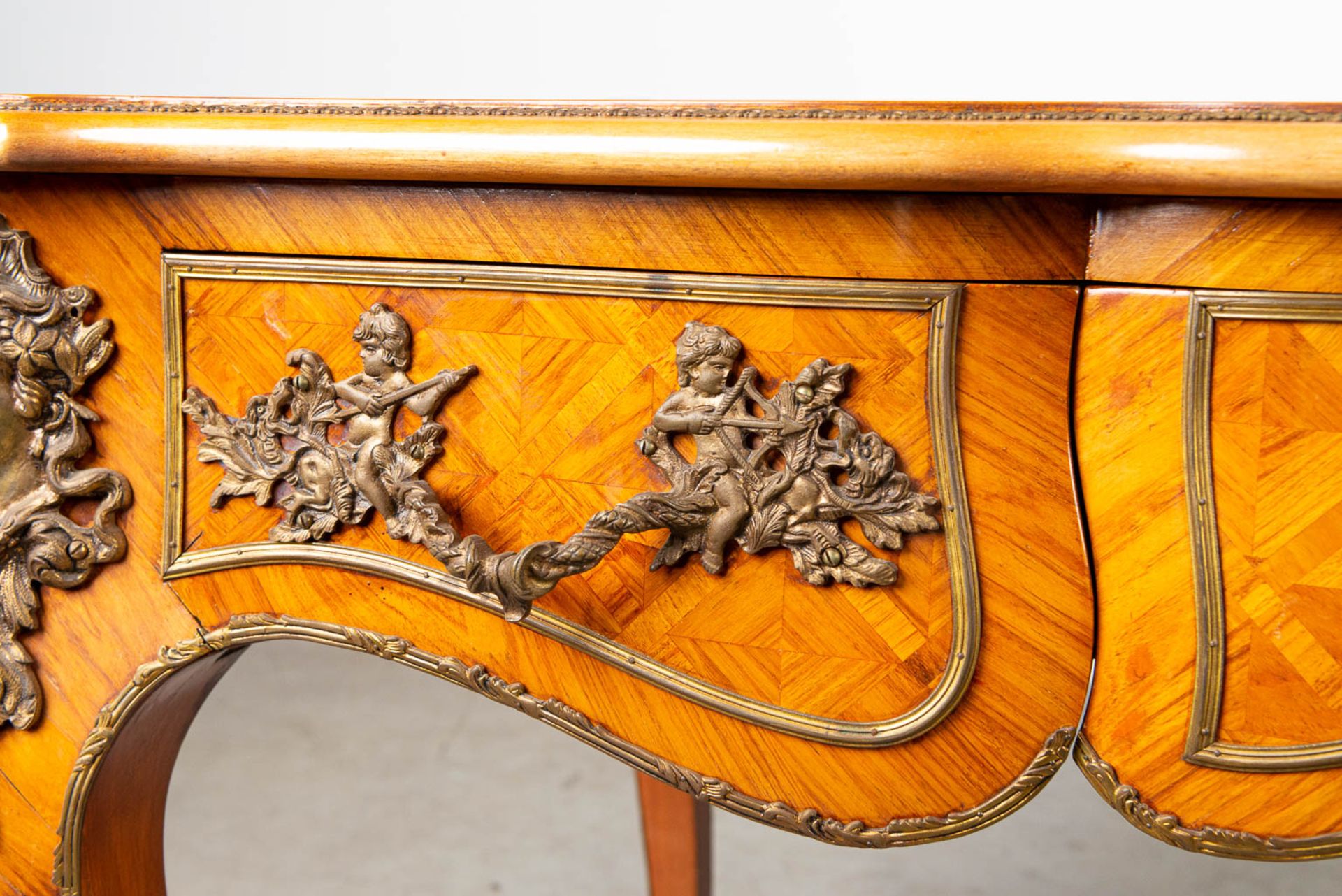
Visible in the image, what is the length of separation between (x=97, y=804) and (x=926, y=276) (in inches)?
24.0

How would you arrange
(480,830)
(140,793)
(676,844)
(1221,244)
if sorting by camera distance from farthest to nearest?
1. (480,830)
2. (676,844)
3. (140,793)
4. (1221,244)

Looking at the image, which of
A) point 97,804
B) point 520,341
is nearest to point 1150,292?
point 520,341

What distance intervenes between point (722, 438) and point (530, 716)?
22 cm

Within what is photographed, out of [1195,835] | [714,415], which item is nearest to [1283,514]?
[1195,835]

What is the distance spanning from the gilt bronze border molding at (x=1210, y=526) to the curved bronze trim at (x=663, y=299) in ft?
0.34

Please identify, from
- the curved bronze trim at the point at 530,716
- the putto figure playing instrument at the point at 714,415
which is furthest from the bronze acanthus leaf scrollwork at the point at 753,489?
the curved bronze trim at the point at 530,716

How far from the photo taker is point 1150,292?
60 cm

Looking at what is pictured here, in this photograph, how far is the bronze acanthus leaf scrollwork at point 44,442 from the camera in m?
0.76

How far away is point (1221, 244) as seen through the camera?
579 millimetres

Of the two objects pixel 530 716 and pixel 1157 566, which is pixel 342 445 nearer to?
pixel 530 716

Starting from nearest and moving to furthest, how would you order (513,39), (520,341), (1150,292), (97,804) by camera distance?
(1150,292) < (520,341) < (97,804) < (513,39)

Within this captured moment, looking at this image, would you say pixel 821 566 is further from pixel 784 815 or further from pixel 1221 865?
pixel 1221 865

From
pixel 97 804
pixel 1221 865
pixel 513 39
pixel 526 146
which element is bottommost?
pixel 1221 865

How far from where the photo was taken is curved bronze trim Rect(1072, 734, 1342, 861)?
0.62 meters
